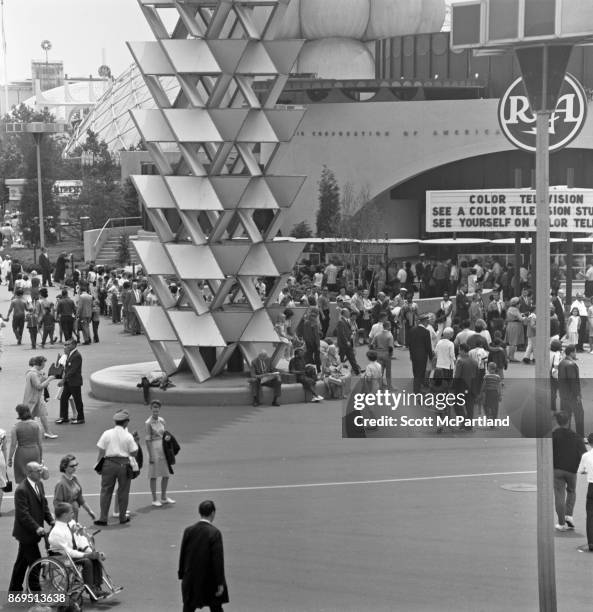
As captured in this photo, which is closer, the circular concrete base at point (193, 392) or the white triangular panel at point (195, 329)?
the circular concrete base at point (193, 392)

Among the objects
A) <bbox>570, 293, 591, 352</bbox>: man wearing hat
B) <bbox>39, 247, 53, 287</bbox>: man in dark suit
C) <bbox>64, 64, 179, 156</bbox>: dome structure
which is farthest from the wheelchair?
<bbox>64, 64, 179, 156</bbox>: dome structure

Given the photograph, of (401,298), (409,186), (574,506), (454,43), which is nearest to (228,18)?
Result: (401,298)

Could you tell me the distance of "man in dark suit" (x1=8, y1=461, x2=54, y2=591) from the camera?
11.5 metres

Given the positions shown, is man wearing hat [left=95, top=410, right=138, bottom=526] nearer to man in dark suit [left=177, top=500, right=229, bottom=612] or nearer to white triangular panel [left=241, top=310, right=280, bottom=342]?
man in dark suit [left=177, top=500, right=229, bottom=612]

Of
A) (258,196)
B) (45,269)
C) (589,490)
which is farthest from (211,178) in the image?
(45,269)

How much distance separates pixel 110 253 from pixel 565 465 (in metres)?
44.7

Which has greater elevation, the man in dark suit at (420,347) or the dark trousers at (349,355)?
the man in dark suit at (420,347)

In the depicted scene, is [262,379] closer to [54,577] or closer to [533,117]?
[533,117]

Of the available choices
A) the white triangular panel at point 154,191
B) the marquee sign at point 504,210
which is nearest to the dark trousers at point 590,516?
the white triangular panel at point 154,191

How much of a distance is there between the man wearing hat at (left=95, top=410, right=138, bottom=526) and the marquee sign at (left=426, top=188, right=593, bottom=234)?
2050cm

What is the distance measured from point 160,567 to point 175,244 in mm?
10717

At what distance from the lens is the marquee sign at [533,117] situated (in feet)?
96.1

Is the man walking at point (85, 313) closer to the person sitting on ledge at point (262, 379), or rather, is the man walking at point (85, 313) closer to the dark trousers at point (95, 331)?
the dark trousers at point (95, 331)

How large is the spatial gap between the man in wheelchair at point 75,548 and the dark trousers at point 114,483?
2.55 metres
